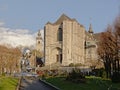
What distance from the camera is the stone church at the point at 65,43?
133 m

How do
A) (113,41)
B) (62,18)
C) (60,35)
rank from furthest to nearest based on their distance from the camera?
(62,18) < (60,35) < (113,41)

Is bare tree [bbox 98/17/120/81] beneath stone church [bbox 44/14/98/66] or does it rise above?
beneath

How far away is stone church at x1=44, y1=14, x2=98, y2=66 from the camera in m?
133

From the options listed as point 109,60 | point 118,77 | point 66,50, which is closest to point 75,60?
point 66,50

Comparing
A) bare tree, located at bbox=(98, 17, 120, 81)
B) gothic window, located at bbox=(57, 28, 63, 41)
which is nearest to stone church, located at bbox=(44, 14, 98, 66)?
gothic window, located at bbox=(57, 28, 63, 41)

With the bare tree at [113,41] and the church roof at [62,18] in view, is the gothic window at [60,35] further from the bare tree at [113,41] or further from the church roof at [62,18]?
the bare tree at [113,41]

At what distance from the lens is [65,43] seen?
133 m

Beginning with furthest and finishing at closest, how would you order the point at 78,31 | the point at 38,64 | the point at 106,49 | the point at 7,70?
1. the point at 38,64
2. the point at 78,31
3. the point at 7,70
4. the point at 106,49

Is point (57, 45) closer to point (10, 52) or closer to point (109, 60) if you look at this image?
point (10, 52)

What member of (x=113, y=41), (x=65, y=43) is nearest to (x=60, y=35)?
(x=65, y=43)

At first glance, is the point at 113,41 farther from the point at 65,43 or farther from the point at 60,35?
the point at 60,35

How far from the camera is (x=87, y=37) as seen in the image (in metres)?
166

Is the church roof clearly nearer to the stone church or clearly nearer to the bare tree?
the stone church

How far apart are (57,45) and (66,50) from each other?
24.8 ft
